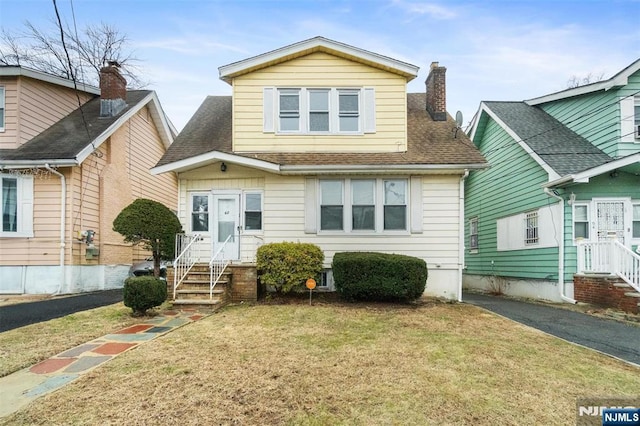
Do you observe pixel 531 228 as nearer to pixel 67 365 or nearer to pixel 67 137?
pixel 67 365

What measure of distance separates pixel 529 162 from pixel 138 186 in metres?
14.5

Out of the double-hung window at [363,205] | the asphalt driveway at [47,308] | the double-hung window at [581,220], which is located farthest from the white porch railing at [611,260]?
the asphalt driveway at [47,308]

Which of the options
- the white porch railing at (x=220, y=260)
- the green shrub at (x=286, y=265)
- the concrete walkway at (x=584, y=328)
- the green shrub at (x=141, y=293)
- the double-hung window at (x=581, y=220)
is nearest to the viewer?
the concrete walkway at (x=584, y=328)

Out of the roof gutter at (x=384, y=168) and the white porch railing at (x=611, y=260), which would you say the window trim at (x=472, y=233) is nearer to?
the white porch railing at (x=611, y=260)

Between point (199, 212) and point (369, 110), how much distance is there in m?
5.65

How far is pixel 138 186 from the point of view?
14977 mm

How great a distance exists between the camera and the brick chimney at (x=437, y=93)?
11547mm

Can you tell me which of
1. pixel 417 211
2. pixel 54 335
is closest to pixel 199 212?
pixel 54 335

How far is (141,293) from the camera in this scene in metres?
7.00

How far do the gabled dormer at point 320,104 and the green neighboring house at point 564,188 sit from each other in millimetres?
4930

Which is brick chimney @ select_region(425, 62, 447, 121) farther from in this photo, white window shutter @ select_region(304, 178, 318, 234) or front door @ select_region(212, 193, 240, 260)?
front door @ select_region(212, 193, 240, 260)

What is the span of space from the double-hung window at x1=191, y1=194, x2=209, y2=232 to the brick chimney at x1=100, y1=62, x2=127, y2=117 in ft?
19.0

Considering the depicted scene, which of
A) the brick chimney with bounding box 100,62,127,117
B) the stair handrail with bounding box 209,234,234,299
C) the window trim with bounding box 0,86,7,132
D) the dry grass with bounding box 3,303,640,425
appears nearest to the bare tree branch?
the brick chimney with bounding box 100,62,127,117

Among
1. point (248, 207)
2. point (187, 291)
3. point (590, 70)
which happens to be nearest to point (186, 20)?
point (248, 207)
